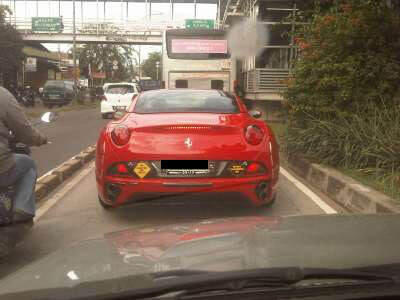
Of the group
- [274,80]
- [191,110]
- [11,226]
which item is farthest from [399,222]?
[274,80]

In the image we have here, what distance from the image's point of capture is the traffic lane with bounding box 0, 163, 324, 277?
5.12 metres

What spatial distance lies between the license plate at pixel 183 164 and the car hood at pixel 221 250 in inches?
83.2

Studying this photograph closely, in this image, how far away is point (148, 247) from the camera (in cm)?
263

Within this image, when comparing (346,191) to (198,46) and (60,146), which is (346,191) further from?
(198,46)

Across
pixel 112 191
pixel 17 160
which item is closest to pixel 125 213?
pixel 112 191

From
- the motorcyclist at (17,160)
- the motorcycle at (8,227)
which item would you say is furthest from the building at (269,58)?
the motorcycle at (8,227)

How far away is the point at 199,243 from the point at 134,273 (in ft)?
1.81

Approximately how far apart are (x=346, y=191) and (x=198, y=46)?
595 inches

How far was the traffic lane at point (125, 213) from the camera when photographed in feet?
16.8

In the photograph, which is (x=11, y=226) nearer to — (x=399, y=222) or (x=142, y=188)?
(x=142, y=188)

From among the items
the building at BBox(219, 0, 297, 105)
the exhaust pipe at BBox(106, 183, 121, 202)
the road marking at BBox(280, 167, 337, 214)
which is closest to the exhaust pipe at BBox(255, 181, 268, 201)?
the road marking at BBox(280, 167, 337, 214)

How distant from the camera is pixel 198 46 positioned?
2095 cm

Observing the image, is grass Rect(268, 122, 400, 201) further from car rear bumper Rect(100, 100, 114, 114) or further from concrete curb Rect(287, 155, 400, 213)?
car rear bumper Rect(100, 100, 114, 114)

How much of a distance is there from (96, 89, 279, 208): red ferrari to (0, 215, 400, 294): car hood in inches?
83.6
